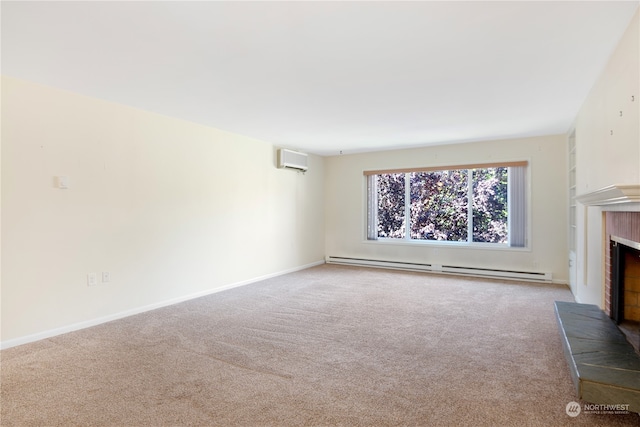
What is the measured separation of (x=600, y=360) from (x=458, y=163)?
4.56 metres

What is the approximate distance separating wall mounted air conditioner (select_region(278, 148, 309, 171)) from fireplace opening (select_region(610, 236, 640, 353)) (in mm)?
4687

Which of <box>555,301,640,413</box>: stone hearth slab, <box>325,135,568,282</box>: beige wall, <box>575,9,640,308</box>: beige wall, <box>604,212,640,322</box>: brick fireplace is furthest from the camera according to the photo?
<box>325,135,568,282</box>: beige wall

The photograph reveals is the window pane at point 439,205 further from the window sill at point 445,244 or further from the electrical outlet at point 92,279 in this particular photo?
the electrical outlet at point 92,279

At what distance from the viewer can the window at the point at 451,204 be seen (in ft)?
19.0

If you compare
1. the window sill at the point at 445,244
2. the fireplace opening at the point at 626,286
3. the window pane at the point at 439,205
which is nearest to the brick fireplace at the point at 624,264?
the fireplace opening at the point at 626,286

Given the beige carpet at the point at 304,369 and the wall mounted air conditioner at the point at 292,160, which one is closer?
the beige carpet at the point at 304,369

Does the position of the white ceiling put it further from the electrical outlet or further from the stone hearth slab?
the stone hearth slab

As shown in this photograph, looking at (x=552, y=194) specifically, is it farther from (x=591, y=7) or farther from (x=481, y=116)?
(x=591, y=7)

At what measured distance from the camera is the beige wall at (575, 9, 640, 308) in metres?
2.16

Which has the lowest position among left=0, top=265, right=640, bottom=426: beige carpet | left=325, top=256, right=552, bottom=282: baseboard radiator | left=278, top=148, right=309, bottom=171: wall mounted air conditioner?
left=0, top=265, right=640, bottom=426: beige carpet

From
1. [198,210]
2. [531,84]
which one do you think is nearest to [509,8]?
[531,84]

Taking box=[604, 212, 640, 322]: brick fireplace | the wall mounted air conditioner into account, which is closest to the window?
the wall mounted air conditioner

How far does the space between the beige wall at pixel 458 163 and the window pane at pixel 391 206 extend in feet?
0.85

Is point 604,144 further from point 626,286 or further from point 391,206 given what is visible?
point 391,206
